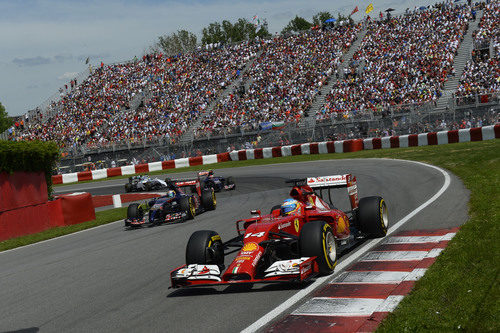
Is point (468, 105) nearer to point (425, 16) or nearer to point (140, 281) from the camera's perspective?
point (425, 16)

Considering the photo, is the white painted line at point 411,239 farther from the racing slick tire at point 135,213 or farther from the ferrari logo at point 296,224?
the racing slick tire at point 135,213

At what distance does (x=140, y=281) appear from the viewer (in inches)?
360

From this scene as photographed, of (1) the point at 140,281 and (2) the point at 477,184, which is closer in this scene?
(1) the point at 140,281

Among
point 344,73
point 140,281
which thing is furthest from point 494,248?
point 344,73

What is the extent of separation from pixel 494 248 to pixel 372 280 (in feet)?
6.11

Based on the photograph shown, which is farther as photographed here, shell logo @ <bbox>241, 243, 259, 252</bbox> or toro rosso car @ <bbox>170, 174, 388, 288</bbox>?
shell logo @ <bbox>241, 243, 259, 252</bbox>

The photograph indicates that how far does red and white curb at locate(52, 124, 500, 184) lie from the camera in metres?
29.6

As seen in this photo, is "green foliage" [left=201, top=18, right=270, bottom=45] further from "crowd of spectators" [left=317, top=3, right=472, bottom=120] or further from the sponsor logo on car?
the sponsor logo on car

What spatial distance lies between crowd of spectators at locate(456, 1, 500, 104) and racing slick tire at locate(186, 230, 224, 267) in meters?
24.9

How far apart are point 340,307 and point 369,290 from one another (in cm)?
72

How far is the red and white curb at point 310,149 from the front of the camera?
2959 cm

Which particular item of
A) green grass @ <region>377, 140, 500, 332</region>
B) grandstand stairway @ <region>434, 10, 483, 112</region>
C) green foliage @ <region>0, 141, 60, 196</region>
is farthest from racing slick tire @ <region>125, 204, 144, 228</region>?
grandstand stairway @ <region>434, 10, 483, 112</region>

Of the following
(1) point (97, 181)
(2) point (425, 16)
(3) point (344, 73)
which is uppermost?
(2) point (425, 16)

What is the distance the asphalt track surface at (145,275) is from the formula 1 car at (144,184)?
323 inches
